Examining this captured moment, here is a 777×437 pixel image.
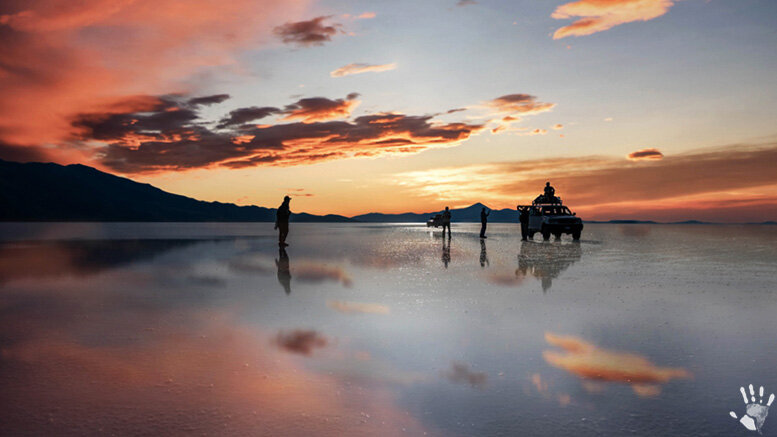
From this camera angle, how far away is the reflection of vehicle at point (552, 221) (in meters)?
30.6

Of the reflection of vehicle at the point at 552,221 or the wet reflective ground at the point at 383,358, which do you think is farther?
the reflection of vehicle at the point at 552,221

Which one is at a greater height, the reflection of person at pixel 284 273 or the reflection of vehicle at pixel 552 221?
the reflection of vehicle at pixel 552 221

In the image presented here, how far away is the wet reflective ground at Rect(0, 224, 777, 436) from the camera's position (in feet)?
12.3

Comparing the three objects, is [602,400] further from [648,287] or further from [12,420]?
[648,287]

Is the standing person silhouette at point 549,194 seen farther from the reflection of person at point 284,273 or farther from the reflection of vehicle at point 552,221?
the reflection of person at point 284,273

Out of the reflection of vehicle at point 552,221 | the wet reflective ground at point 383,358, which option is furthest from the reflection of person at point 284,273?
the reflection of vehicle at point 552,221

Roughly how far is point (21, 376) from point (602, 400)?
17.1 feet

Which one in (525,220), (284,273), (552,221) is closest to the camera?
(284,273)
